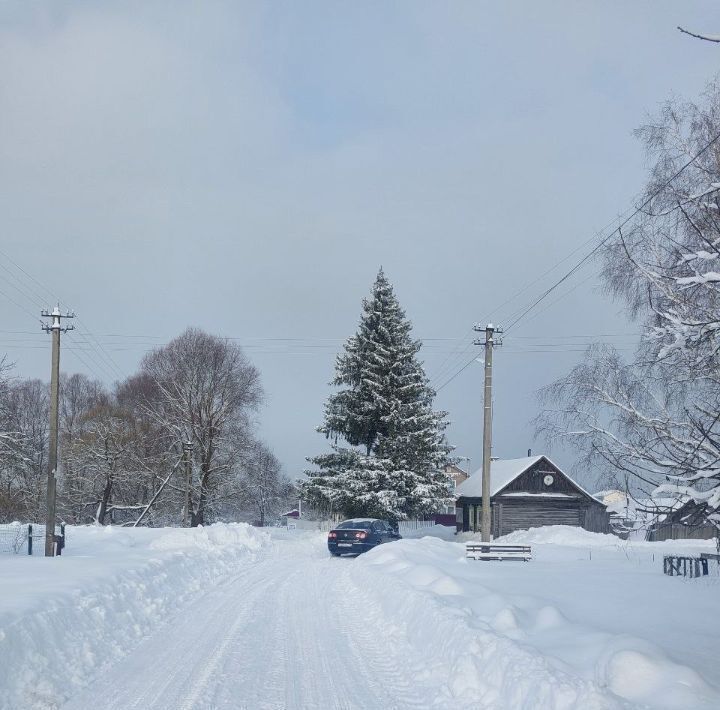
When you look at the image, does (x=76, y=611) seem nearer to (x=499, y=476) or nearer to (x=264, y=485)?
A: (x=499, y=476)

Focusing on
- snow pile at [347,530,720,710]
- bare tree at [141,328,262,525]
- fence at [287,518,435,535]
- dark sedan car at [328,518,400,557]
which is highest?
bare tree at [141,328,262,525]

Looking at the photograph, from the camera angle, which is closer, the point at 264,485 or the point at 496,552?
the point at 496,552

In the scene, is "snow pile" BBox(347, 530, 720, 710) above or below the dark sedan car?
above

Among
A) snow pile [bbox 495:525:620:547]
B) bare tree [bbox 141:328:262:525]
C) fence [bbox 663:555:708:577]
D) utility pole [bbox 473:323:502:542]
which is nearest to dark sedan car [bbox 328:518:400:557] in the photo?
utility pole [bbox 473:323:502:542]

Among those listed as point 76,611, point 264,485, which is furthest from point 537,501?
point 264,485

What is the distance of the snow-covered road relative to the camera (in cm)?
794

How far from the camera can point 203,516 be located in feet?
181

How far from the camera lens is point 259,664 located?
961 cm

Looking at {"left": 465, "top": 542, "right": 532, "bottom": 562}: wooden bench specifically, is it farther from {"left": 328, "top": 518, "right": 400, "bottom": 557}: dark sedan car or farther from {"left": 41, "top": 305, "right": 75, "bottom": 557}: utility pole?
{"left": 41, "top": 305, "right": 75, "bottom": 557}: utility pole

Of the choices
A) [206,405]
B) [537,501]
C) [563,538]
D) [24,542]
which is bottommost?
[563,538]

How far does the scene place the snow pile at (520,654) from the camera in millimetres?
6562

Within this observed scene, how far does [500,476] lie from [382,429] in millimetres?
8178

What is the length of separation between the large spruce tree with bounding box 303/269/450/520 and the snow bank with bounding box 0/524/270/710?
20320 millimetres

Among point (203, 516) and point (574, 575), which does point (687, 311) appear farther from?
point (203, 516)
